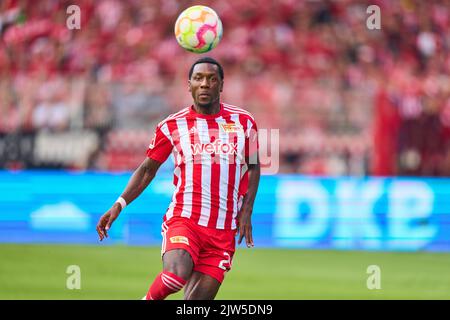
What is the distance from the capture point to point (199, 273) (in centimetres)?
695

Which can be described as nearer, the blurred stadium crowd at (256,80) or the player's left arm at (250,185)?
the player's left arm at (250,185)

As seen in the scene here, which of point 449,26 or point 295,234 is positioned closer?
point 295,234

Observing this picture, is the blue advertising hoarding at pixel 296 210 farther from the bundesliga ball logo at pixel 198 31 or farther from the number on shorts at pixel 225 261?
the number on shorts at pixel 225 261

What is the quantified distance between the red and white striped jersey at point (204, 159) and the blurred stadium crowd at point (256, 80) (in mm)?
7884

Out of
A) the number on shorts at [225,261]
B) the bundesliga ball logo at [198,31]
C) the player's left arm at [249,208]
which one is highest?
the bundesliga ball logo at [198,31]

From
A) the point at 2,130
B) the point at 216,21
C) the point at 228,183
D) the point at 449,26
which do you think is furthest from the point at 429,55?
the point at 228,183

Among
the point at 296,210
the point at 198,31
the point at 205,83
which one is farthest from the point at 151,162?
the point at 296,210

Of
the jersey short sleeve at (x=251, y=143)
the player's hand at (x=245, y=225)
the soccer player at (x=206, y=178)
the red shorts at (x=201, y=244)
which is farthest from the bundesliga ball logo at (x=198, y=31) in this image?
the red shorts at (x=201, y=244)

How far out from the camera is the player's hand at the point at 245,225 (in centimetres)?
717

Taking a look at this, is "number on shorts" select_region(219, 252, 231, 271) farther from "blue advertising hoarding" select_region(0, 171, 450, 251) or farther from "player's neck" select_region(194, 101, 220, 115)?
"blue advertising hoarding" select_region(0, 171, 450, 251)

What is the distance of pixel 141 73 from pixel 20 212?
4.01 metres

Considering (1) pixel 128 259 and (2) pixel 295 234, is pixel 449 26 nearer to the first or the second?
(2) pixel 295 234

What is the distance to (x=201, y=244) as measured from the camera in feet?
22.9

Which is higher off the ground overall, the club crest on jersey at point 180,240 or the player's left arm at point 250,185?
the player's left arm at point 250,185
